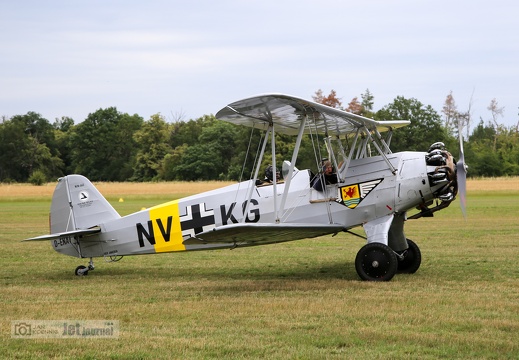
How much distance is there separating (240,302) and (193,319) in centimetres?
114

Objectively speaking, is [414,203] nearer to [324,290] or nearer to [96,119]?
[324,290]

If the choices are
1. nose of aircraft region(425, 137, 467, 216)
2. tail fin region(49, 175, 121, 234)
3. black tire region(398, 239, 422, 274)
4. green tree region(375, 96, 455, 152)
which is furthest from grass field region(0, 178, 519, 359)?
green tree region(375, 96, 455, 152)

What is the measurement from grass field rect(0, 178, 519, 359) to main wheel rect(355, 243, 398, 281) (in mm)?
276

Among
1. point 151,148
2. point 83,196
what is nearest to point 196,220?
point 83,196

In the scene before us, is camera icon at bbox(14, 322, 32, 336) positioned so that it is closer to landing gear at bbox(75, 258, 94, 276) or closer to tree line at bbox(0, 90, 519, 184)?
landing gear at bbox(75, 258, 94, 276)

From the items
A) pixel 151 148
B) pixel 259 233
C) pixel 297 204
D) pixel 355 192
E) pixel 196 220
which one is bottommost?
pixel 259 233

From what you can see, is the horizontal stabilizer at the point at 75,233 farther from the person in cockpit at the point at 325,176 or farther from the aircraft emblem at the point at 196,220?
the person in cockpit at the point at 325,176

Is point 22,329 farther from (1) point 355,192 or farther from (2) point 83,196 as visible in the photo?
(1) point 355,192

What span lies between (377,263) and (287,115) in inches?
108

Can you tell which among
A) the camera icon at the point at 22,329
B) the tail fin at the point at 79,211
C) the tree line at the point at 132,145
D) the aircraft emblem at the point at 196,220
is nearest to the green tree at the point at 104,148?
the tree line at the point at 132,145

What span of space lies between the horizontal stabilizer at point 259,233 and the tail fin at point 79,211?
252 centimetres

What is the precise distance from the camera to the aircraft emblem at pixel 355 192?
11.6 metres

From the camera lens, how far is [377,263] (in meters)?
10.9

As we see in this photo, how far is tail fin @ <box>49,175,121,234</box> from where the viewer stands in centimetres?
1298
